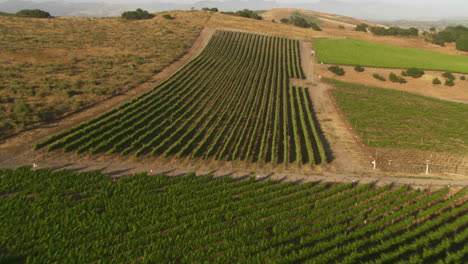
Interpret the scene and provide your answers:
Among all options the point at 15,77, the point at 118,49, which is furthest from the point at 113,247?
the point at 118,49

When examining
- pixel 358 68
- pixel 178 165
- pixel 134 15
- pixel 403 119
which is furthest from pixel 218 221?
pixel 134 15

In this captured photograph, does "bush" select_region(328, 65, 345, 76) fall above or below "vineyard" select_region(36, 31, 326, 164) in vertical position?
above

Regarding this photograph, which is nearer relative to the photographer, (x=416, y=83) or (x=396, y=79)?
(x=396, y=79)

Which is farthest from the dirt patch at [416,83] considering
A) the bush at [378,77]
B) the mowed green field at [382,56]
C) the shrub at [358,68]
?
the mowed green field at [382,56]

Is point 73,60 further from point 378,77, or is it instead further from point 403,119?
point 378,77

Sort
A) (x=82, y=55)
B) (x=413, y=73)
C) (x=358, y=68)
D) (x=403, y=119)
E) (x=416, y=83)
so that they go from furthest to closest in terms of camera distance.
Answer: (x=358, y=68)
(x=413, y=73)
(x=416, y=83)
(x=82, y=55)
(x=403, y=119)

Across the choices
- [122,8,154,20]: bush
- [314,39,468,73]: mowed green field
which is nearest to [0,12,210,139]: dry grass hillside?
[122,8,154,20]: bush

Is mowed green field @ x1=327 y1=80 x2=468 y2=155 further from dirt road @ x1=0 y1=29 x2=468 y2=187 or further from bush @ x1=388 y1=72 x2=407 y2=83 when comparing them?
bush @ x1=388 y1=72 x2=407 y2=83
